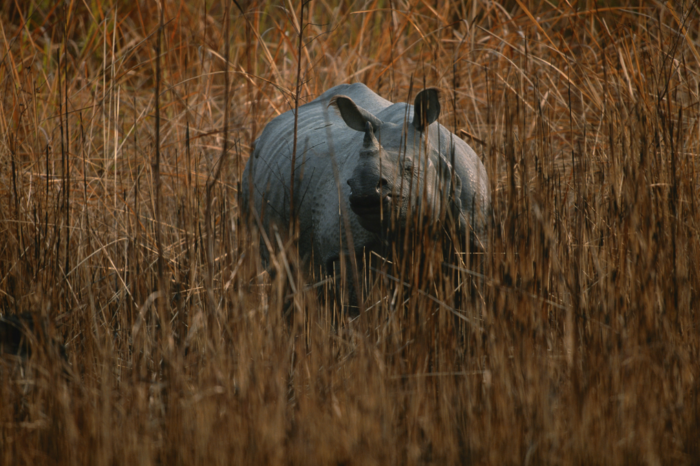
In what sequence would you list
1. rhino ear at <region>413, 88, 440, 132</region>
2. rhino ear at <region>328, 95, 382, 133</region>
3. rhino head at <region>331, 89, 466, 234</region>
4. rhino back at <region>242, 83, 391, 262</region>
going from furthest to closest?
1. rhino back at <region>242, 83, 391, 262</region>
2. rhino ear at <region>328, 95, 382, 133</region>
3. rhino ear at <region>413, 88, 440, 132</region>
4. rhino head at <region>331, 89, 466, 234</region>

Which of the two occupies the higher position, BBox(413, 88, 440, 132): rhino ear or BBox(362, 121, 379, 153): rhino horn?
BBox(413, 88, 440, 132): rhino ear

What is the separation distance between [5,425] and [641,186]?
76.0 inches

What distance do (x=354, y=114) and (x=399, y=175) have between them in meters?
0.33

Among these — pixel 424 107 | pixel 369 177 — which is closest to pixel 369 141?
pixel 369 177

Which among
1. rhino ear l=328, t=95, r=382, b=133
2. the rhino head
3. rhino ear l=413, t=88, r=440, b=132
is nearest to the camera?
the rhino head

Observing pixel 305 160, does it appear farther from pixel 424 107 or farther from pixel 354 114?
pixel 424 107

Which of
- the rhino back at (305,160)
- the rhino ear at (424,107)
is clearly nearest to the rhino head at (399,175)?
the rhino ear at (424,107)

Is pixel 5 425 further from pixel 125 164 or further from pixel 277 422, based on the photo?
pixel 125 164

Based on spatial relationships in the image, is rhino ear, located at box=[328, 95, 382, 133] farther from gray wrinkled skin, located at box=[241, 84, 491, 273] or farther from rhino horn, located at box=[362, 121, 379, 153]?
rhino horn, located at box=[362, 121, 379, 153]

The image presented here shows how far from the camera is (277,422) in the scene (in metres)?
1.61

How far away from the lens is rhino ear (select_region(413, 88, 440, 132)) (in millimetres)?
2076

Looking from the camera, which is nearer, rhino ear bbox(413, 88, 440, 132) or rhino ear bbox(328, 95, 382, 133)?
rhino ear bbox(413, 88, 440, 132)

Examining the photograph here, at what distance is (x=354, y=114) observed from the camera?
7.48 feet

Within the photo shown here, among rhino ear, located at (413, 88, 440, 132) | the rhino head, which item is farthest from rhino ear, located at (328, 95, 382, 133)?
rhino ear, located at (413, 88, 440, 132)
